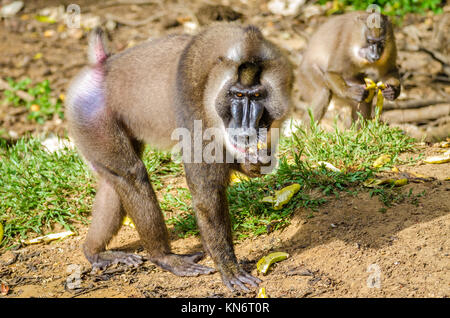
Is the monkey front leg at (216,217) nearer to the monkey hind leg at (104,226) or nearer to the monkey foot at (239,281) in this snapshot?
the monkey foot at (239,281)

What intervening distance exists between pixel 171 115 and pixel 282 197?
123 centimetres

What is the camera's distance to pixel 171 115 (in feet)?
12.8

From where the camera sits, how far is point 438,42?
8.18m

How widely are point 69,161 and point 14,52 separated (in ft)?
14.7

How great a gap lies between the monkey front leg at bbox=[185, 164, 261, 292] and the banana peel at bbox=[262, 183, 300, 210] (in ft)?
2.36

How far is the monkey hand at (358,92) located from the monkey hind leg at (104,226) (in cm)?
319

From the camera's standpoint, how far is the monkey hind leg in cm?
445

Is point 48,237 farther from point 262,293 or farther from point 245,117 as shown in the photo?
point 245,117

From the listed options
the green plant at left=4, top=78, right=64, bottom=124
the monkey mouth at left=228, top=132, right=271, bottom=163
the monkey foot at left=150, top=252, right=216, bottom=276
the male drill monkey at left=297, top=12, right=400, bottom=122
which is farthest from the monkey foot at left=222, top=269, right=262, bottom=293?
the green plant at left=4, top=78, right=64, bottom=124

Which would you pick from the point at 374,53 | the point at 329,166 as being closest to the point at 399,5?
the point at 374,53

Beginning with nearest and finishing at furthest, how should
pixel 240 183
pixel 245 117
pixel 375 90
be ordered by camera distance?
pixel 245 117 → pixel 240 183 → pixel 375 90

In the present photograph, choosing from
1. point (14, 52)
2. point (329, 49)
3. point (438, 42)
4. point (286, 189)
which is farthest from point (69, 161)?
point (438, 42)

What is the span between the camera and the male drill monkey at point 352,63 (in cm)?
641

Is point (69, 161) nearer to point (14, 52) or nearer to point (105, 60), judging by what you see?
point (105, 60)
